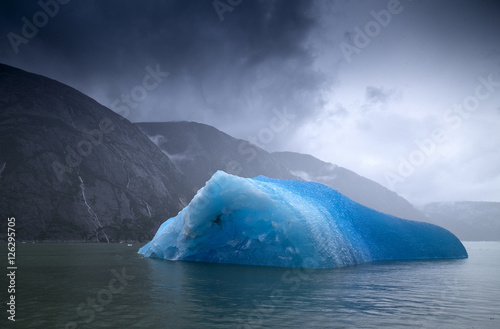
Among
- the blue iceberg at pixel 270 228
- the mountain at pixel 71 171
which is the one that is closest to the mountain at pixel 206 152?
the mountain at pixel 71 171

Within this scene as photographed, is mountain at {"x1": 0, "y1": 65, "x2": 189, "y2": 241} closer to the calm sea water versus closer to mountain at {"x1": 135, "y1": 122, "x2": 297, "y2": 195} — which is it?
mountain at {"x1": 135, "y1": 122, "x2": 297, "y2": 195}

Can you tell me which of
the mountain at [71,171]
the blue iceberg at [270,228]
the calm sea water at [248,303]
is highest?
the mountain at [71,171]

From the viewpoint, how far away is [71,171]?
9150cm

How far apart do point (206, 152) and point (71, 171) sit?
83.0m

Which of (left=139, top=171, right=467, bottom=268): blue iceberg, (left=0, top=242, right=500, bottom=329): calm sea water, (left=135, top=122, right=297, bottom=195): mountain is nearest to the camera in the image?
(left=0, top=242, right=500, bottom=329): calm sea water

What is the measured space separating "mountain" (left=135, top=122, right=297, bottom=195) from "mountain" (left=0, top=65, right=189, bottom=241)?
3767 centimetres

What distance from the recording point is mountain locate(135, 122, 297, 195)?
534 feet

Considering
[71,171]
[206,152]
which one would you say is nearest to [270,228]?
[71,171]

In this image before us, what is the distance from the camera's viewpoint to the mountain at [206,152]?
6403 inches

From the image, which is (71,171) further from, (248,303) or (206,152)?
(248,303)

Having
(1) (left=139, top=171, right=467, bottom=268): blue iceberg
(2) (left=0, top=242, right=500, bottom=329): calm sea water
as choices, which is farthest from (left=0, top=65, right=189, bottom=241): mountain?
(2) (left=0, top=242, right=500, bottom=329): calm sea water

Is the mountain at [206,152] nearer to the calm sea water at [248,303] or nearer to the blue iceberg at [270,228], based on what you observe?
the blue iceberg at [270,228]

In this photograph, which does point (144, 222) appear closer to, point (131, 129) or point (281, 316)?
point (131, 129)

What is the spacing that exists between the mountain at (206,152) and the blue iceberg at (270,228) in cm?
13278
